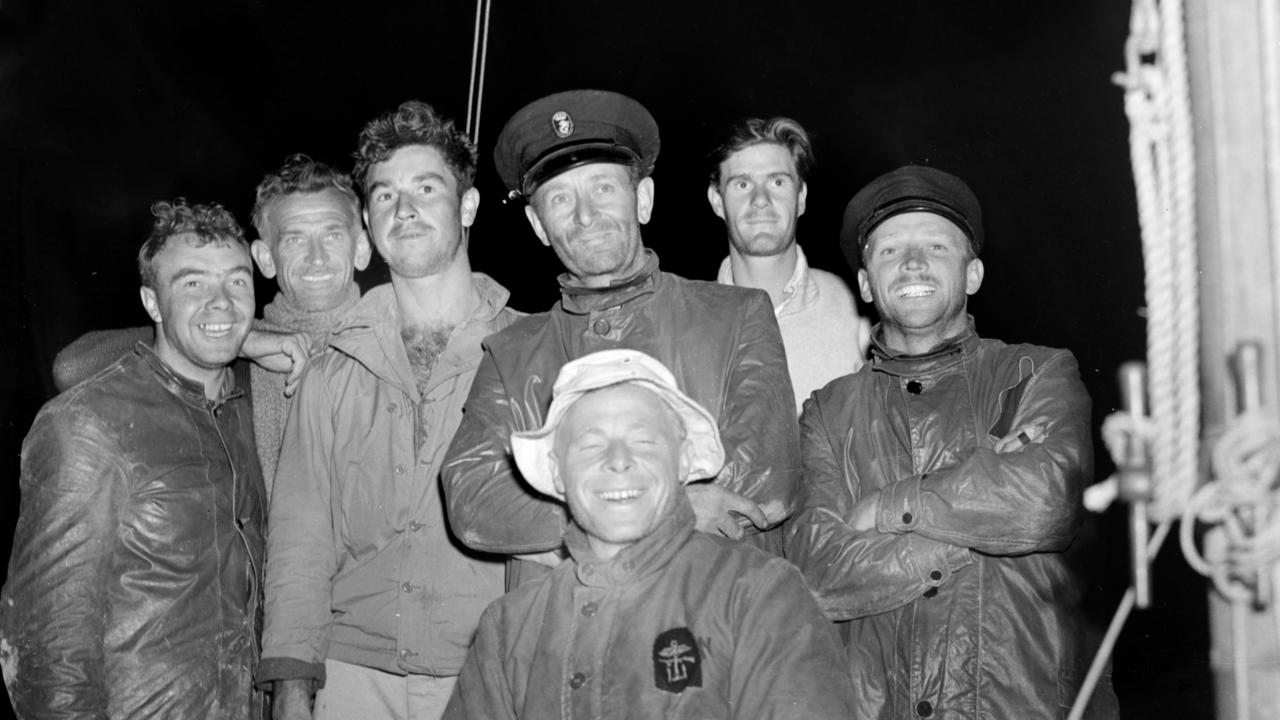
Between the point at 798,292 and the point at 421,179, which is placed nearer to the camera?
the point at 421,179

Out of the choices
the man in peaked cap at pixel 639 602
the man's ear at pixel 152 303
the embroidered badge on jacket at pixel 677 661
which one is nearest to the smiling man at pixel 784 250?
the man in peaked cap at pixel 639 602

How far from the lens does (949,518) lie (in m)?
3.36

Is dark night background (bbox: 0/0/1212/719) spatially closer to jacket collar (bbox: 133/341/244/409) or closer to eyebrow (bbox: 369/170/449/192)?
eyebrow (bbox: 369/170/449/192)

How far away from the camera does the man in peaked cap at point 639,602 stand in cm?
275

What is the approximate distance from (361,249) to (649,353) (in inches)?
76.3

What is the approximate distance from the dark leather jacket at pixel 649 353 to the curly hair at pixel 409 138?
0.93 m

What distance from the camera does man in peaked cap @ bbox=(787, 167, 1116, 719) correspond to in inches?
132

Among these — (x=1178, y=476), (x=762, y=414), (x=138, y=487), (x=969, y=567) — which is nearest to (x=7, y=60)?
(x=138, y=487)

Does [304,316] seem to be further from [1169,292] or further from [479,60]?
[479,60]

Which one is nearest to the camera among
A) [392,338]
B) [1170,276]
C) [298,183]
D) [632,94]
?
[1170,276]

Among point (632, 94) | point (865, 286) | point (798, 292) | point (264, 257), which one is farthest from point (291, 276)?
point (632, 94)

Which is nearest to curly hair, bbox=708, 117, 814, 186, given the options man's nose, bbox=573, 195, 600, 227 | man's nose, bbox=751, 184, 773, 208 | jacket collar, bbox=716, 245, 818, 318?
man's nose, bbox=751, 184, 773, 208

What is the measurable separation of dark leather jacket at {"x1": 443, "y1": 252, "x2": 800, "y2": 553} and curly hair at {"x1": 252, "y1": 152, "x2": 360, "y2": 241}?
5.31ft

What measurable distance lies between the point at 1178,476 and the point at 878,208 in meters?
2.28
